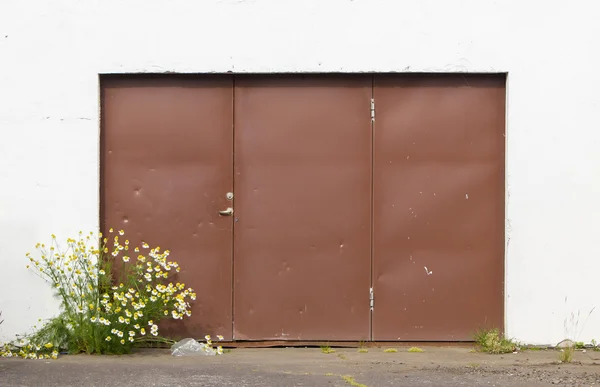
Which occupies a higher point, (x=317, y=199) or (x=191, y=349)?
(x=317, y=199)

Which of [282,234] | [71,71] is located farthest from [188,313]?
[71,71]

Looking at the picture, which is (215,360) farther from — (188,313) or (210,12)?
(210,12)

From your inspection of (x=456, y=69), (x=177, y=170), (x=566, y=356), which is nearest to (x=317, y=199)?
(x=177, y=170)

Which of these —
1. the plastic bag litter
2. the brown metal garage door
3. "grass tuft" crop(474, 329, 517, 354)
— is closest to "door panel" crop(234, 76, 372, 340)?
the brown metal garage door

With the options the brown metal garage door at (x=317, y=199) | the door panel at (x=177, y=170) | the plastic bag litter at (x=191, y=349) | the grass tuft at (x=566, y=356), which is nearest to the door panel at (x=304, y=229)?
→ the brown metal garage door at (x=317, y=199)

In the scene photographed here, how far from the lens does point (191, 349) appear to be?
7945 millimetres

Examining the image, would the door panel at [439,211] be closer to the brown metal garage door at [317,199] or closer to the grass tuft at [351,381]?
the brown metal garage door at [317,199]

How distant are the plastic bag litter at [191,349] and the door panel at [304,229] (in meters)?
0.36

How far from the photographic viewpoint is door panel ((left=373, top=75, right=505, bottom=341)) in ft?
26.8

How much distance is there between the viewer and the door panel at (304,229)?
820 centimetres

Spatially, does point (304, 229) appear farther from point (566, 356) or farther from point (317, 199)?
point (566, 356)

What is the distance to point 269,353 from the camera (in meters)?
7.99

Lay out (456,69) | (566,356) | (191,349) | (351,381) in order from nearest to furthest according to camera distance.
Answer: (351,381) < (566,356) < (191,349) < (456,69)

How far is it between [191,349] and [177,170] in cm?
157
